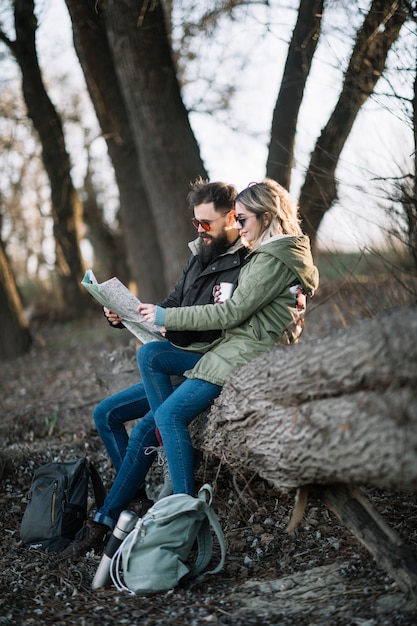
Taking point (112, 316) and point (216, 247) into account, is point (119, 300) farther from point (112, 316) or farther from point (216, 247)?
point (216, 247)

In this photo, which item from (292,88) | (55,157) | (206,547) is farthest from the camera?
(55,157)

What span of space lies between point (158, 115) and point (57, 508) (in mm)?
4213

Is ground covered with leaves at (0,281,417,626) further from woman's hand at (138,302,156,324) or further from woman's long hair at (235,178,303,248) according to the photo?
woman's long hair at (235,178,303,248)

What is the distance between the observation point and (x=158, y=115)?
6746 mm

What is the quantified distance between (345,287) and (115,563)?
309 centimetres

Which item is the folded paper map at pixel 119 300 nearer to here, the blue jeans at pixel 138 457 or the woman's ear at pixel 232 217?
the blue jeans at pixel 138 457

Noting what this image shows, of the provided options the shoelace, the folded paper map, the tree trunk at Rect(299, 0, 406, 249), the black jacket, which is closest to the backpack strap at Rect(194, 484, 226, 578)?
the shoelace

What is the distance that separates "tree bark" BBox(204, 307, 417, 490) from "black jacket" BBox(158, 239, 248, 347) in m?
0.73

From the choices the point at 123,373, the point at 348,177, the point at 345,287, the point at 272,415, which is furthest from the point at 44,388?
the point at 272,415

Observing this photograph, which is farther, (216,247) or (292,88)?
(292,88)

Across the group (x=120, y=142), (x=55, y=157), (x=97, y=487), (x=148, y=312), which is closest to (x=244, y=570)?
(x=97, y=487)

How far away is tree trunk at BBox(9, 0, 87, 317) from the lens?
34.0ft

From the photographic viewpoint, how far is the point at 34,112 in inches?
448

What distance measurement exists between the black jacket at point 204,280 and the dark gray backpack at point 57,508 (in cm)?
104
